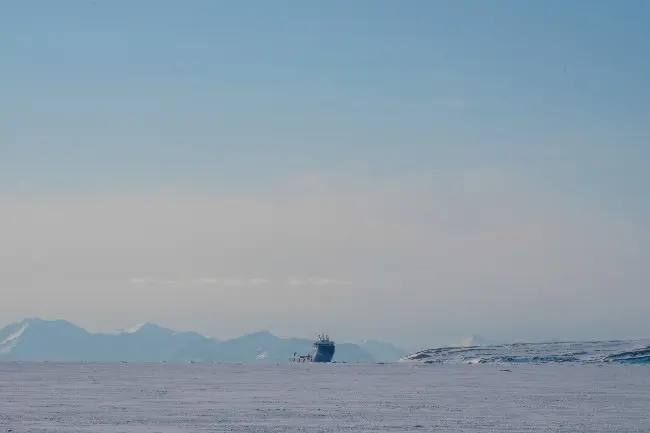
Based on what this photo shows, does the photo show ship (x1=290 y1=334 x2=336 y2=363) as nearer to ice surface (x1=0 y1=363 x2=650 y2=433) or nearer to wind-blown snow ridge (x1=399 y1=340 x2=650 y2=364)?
wind-blown snow ridge (x1=399 y1=340 x2=650 y2=364)

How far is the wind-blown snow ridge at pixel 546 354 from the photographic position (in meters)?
130

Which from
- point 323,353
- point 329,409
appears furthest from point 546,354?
point 329,409

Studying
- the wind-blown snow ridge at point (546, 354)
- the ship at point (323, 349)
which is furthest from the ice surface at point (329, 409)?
the ship at point (323, 349)

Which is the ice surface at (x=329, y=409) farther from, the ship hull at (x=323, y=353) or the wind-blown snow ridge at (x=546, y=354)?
the ship hull at (x=323, y=353)

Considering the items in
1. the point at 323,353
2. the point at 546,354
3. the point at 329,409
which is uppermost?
the point at 323,353

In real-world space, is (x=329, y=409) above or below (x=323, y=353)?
below

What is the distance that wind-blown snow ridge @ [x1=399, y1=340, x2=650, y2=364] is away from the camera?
130000 mm

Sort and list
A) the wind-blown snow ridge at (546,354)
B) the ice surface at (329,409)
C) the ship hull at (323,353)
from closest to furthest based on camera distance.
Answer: the ice surface at (329,409) → the wind-blown snow ridge at (546,354) → the ship hull at (323,353)

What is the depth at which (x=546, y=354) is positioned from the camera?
143 m

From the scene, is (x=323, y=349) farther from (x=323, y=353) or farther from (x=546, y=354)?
(x=546, y=354)

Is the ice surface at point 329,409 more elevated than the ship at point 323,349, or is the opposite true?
the ship at point 323,349

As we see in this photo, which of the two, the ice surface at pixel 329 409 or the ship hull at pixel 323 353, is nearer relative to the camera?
the ice surface at pixel 329 409

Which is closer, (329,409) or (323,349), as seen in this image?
(329,409)

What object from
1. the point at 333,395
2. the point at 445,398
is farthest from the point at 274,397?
the point at 445,398
